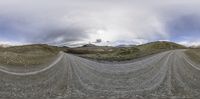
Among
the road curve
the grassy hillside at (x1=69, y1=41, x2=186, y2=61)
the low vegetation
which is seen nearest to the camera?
the road curve

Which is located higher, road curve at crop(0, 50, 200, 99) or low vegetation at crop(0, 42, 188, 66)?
low vegetation at crop(0, 42, 188, 66)

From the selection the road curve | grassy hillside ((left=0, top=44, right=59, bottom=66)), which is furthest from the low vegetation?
the road curve

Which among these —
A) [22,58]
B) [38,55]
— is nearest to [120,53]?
[38,55]

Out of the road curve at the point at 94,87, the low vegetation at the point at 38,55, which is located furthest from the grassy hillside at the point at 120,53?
the road curve at the point at 94,87

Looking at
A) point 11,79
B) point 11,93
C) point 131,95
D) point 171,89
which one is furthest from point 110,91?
point 11,79

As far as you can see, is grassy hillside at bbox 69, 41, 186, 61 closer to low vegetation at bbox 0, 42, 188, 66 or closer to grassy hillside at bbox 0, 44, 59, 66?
low vegetation at bbox 0, 42, 188, 66

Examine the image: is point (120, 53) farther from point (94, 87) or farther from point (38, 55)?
point (94, 87)

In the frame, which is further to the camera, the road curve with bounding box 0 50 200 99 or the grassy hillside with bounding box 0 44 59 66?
the grassy hillside with bounding box 0 44 59 66

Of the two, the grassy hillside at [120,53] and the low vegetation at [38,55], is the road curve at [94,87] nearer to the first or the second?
the low vegetation at [38,55]

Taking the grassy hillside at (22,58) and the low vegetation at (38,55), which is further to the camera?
the low vegetation at (38,55)

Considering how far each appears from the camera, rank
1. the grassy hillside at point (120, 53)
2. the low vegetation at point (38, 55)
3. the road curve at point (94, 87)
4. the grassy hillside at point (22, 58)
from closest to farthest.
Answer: the road curve at point (94, 87) → the grassy hillside at point (22, 58) → the low vegetation at point (38, 55) → the grassy hillside at point (120, 53)

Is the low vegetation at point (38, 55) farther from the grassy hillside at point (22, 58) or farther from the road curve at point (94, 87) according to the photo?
the road curve at point (94, 87)

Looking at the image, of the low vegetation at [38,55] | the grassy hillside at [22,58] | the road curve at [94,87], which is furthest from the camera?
the low vegetation at [38,55]

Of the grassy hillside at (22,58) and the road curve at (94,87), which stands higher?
the grassy hillside at (22,58)
